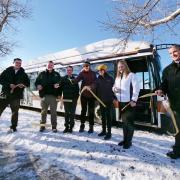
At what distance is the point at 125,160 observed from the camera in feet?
17.9

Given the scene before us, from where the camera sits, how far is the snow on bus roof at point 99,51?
33.3ft

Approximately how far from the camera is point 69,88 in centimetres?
789

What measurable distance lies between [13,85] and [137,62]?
435 cm

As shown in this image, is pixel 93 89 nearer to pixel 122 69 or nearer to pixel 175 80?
pixel 122 69

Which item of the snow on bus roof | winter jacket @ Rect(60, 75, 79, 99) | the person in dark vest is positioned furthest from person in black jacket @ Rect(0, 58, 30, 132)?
the snow on bus roof

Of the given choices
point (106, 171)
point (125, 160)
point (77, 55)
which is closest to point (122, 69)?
point (125, 160)

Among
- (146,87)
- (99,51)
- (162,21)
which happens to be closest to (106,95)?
(146,87)

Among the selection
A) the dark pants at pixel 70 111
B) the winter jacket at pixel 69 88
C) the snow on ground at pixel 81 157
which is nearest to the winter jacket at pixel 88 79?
the winter jacket at pixel 69 88

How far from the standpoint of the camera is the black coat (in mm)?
7504

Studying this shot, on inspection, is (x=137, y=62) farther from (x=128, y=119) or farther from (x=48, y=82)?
(x=128, y=119)

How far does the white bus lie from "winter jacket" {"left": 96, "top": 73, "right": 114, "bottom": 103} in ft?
7.82

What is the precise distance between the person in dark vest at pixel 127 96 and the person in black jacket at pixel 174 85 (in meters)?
0.66

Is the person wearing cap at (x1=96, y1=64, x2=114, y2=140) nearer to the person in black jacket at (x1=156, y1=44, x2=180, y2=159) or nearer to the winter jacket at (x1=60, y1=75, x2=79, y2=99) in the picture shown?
the winter jacket at (x1=60, y1=75, x2=79, y2=99)

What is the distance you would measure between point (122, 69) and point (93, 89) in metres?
1.68
